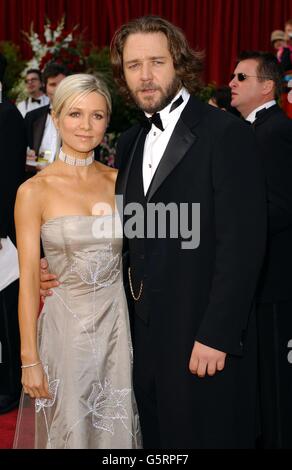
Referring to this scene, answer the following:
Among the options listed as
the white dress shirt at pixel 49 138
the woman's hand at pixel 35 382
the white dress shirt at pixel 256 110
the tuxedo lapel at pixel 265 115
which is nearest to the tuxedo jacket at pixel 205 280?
the woman's hand at pixel 35 382

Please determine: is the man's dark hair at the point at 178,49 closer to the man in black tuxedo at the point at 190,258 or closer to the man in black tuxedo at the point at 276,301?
the man in black tuxedo at the point at 190,258

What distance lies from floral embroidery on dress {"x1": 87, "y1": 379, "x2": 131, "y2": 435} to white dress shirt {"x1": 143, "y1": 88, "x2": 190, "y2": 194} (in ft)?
2.50

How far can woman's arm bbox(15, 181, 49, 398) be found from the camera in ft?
7.63

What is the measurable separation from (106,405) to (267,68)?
1.96 meters

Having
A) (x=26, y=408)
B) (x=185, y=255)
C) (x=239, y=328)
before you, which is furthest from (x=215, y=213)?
(x=26, y=408)

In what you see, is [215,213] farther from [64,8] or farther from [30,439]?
[64,8]

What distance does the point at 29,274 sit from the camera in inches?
91.6

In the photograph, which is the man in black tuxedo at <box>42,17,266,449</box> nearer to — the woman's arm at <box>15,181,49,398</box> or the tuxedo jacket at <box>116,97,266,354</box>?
the tuxedo jacket at <box>116,97,266,354</box>

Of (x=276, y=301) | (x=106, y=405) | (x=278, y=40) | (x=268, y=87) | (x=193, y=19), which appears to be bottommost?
(x=106, y=405)

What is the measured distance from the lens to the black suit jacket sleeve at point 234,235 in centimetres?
204

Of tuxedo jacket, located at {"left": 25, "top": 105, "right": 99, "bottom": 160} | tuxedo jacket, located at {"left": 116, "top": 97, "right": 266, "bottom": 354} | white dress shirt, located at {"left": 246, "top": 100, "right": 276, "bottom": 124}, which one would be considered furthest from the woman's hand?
tuxedo jacket, located at {"left": 25, "top": 105, "right": 99, "bottom": 160}

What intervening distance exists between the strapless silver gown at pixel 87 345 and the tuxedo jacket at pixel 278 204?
73cm

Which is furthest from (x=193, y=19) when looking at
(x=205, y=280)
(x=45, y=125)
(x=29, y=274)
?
(x=205, y=280)

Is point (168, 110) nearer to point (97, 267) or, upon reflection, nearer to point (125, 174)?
point (125, 174)
